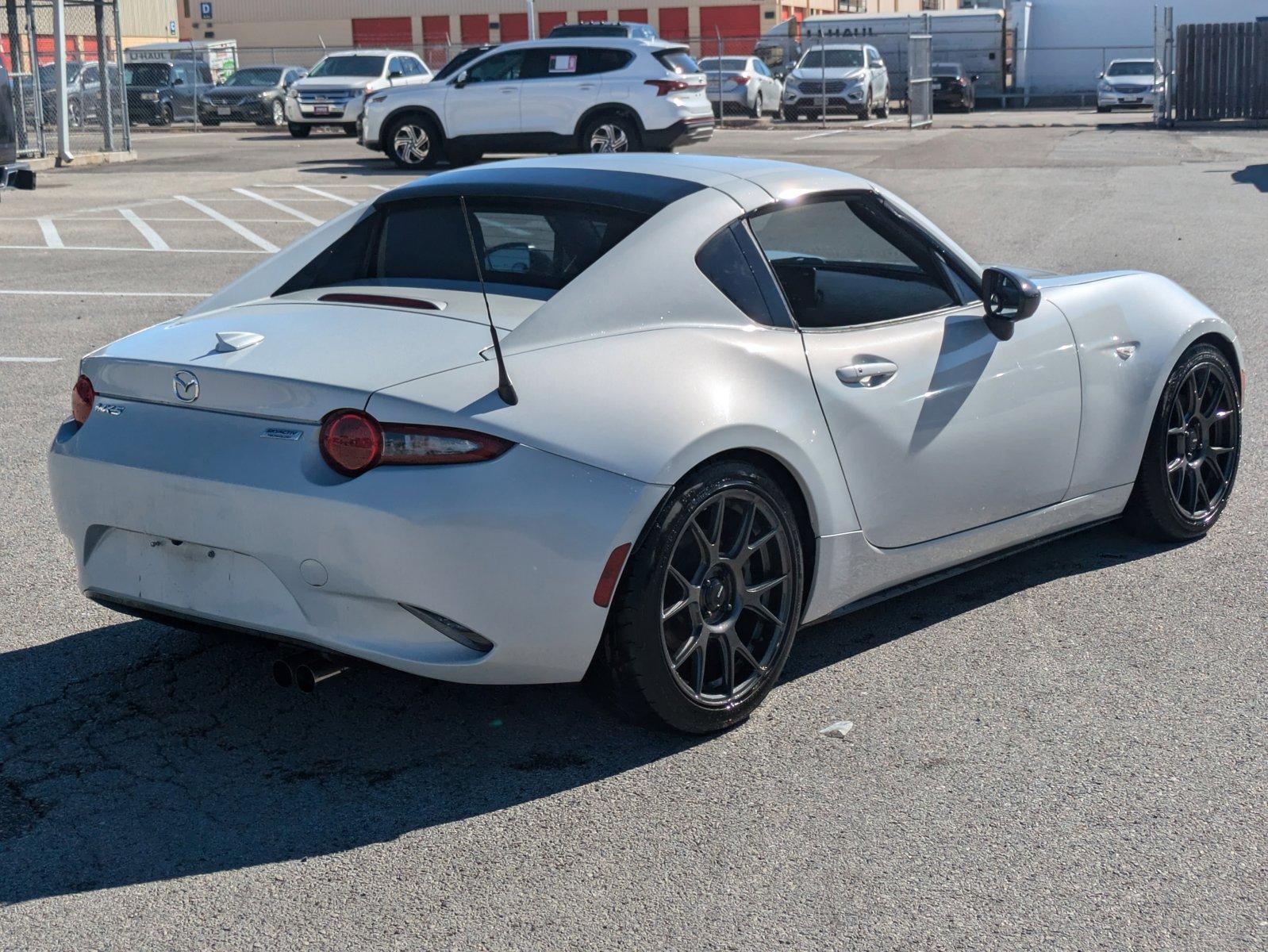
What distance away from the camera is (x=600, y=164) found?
472 cm

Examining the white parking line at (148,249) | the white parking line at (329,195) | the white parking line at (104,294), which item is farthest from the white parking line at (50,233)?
the white parking line at (329,195)

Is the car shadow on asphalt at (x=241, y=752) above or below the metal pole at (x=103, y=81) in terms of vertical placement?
below

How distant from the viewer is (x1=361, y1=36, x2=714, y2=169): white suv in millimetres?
22359

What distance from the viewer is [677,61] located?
2273 centimetres

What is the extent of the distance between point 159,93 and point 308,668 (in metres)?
36.6

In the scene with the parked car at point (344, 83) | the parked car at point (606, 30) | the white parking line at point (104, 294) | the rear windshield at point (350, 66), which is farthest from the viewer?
the rear windshield at point (350, 66)

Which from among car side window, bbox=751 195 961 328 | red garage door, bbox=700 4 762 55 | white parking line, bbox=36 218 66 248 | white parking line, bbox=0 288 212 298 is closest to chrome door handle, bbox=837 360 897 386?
car side window, bbox=751 195 961 328

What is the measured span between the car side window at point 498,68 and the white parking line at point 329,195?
135 inches

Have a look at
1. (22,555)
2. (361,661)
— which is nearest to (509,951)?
(361,661)

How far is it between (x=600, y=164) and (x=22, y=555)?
2479 mm

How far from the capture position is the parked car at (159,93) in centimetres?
3762

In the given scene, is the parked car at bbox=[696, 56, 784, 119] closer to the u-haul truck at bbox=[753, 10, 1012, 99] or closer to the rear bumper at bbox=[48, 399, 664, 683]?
the u-haul truck at bbox=[753, 10, 1012, 99]

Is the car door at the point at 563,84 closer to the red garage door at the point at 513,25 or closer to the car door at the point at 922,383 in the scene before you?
the car door at the point at 922,383

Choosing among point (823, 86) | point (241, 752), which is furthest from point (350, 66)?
point (241, 752)
